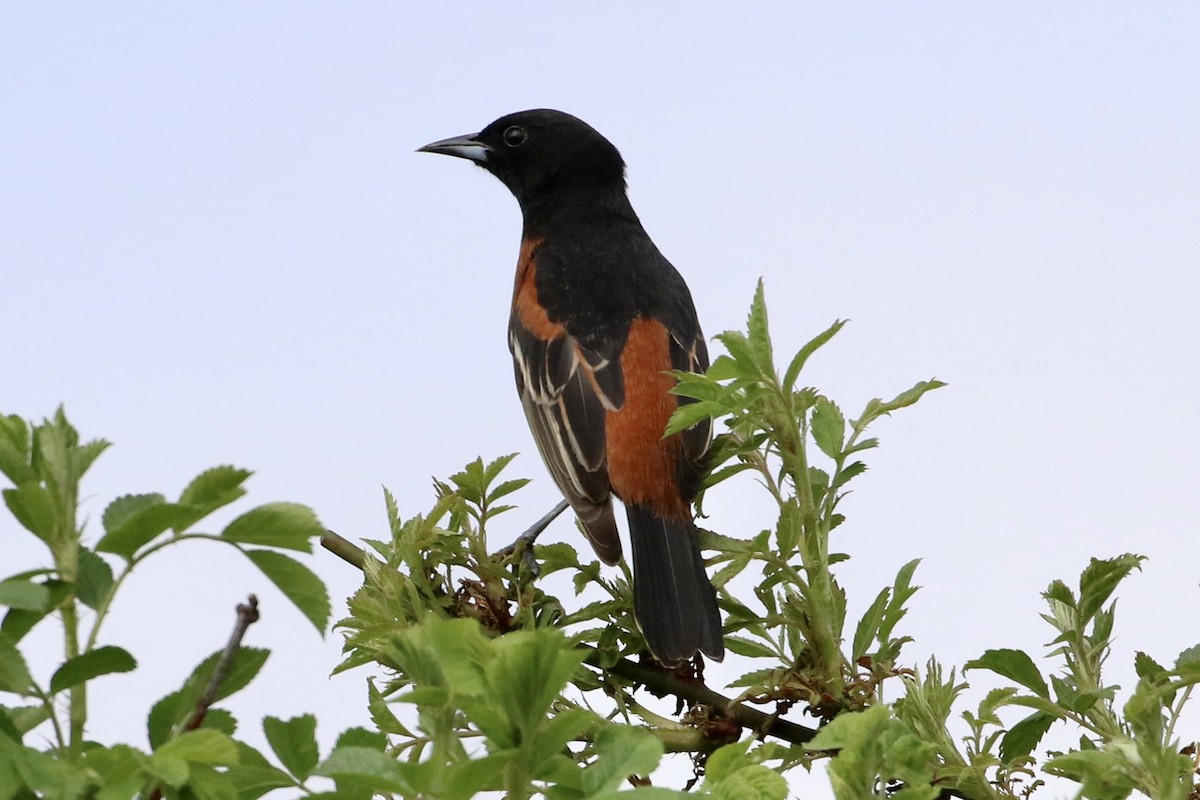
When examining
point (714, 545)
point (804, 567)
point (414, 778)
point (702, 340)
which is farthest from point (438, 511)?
point (702, 340)

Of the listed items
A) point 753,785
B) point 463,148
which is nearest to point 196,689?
point 753,785

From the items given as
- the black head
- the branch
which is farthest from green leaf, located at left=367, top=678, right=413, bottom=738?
the black head

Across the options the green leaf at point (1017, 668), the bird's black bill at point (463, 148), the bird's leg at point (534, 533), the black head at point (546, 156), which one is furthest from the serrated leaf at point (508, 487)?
the bird's black bill at point (463, 148)

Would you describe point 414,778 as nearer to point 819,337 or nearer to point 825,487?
point 819,337

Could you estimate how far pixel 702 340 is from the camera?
5.01m

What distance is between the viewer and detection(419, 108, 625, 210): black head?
252 inches

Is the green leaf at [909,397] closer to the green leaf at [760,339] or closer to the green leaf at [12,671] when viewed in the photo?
the green leaf at [760,339]

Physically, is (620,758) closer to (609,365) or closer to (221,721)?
(221,721)

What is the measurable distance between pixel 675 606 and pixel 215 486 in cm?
159

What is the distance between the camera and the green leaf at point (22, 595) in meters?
1.12

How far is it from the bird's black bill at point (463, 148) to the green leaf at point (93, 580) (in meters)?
5.78

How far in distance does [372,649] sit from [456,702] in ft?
3.79

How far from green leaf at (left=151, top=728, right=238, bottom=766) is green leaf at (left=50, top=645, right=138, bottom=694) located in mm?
101

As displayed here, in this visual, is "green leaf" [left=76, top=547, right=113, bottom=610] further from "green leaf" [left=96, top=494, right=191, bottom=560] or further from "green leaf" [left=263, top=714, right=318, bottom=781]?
"green leaf" [left=263, top=714, right=318, bottom=781]
